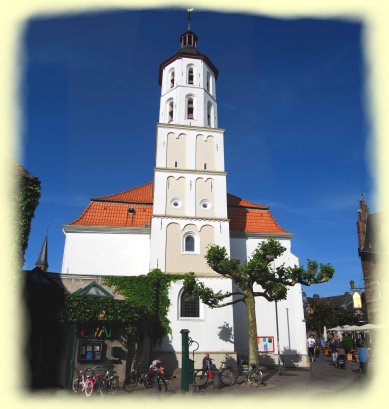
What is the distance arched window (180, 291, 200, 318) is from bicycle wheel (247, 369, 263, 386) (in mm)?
6815

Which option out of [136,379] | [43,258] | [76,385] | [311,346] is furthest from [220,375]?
[43,258]

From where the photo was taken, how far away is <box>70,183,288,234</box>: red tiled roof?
2664 cm

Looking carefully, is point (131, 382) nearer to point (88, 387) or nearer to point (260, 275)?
point (88, 387)

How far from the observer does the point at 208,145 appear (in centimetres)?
2650

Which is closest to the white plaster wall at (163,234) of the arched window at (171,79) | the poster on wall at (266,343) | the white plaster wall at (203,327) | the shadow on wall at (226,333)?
the white plaster wall at (203,327)

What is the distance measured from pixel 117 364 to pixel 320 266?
10382 millimetres

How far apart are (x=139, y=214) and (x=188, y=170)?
561 centimetres

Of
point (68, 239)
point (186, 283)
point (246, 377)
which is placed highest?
point (68, 239)

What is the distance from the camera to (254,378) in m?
14.9

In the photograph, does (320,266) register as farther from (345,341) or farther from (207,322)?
(345,341)

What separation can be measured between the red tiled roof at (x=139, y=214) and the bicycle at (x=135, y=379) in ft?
42.0

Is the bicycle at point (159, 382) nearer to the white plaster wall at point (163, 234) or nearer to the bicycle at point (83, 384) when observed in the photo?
the bicycle at point (83, 384)

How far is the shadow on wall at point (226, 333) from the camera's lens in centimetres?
2098

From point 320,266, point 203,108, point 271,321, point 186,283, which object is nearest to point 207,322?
point 186,283
